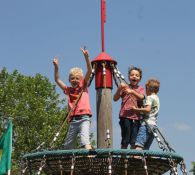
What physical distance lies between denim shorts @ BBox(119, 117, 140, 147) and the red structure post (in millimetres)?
250

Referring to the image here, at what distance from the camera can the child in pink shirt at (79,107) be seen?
959cm

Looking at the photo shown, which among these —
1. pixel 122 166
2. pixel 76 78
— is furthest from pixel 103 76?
pixel 122 166

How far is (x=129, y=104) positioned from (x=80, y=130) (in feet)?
3.46

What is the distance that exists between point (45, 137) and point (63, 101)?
166 inches

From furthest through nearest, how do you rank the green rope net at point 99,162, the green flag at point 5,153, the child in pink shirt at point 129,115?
the green flag at point 5,153 < the child in pink shirt at point 129,115 < the green rope net at point 99,162

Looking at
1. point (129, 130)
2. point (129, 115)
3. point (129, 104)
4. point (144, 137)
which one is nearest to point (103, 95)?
point (129, 104)

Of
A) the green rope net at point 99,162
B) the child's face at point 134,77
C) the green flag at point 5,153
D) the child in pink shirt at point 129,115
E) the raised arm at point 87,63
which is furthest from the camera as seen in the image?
the green flag at point 5,153

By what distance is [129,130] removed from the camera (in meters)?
9.91

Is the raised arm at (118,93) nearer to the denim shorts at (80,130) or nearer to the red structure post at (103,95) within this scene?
the red structure post at (103,95)

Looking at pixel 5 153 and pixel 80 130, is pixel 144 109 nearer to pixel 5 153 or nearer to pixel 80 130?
pixel 80 130

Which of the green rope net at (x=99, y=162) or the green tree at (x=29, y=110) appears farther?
the green tree at (x=29, y=110)

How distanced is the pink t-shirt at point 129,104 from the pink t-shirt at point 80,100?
2.12ft

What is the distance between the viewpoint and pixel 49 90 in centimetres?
3806

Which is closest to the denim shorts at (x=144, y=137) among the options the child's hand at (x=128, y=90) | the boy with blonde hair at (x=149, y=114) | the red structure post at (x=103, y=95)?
the boy with blonde hair at (x=149, y=114)
